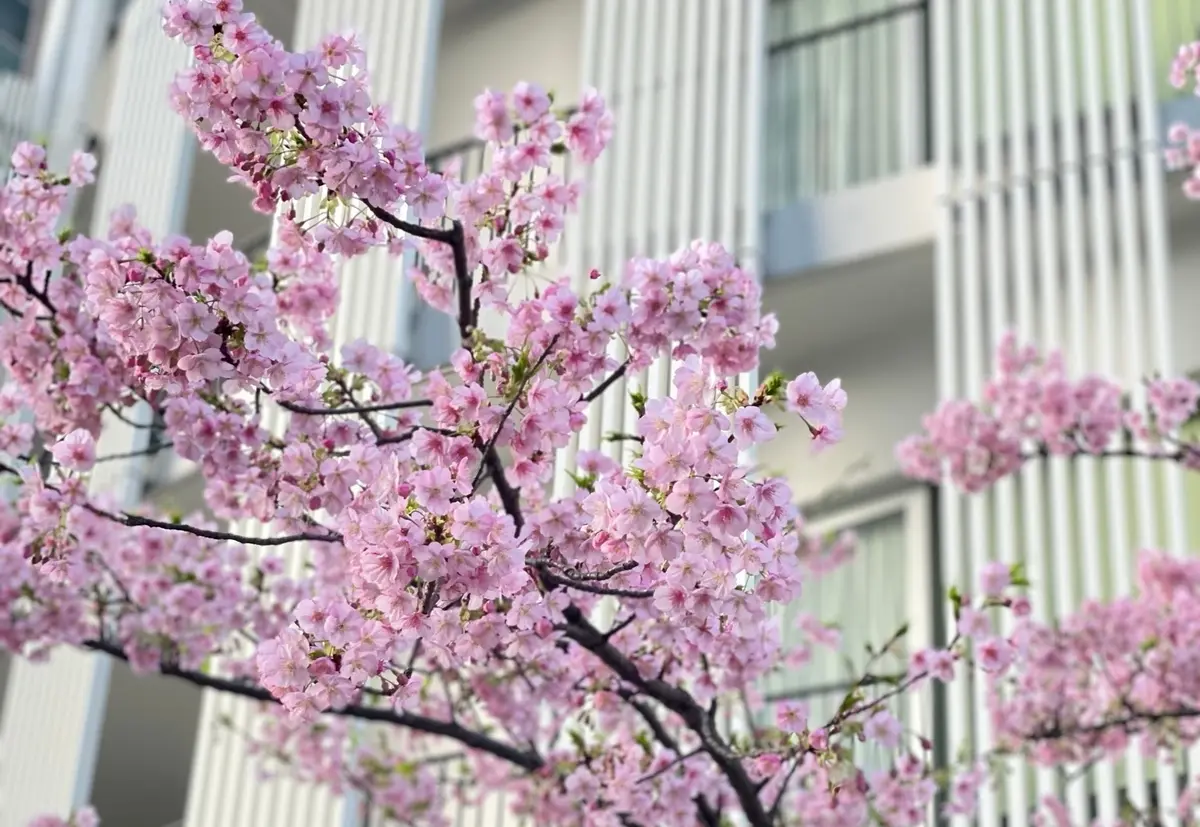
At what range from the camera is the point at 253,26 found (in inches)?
89.2

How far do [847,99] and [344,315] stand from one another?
8.09 feet

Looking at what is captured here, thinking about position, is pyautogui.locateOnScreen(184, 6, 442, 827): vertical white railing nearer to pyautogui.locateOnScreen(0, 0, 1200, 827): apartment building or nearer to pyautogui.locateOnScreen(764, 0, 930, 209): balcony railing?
pyautogui.locateOnScreen(0, 0, 1200, 827): apartment building

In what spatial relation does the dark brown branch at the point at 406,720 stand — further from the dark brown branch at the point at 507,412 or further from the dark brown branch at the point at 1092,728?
the dark brown branch at the point at 1092,728

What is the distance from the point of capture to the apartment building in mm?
5348

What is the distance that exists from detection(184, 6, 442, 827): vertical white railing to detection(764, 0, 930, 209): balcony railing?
163cm

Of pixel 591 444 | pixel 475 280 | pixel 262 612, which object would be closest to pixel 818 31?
pixel 591 444

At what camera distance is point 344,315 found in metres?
5.84

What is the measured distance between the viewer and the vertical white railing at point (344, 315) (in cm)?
572

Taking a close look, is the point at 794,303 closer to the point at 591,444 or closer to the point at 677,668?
the point at 591,444

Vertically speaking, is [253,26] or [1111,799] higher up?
[253,26]

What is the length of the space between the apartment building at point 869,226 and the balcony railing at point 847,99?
0.04 ft

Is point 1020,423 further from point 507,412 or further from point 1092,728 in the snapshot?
point 507,412

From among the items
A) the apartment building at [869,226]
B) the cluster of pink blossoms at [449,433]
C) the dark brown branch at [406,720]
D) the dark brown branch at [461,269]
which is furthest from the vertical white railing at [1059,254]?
the dark brown branch at [461,269]

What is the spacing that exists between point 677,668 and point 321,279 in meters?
1.08
